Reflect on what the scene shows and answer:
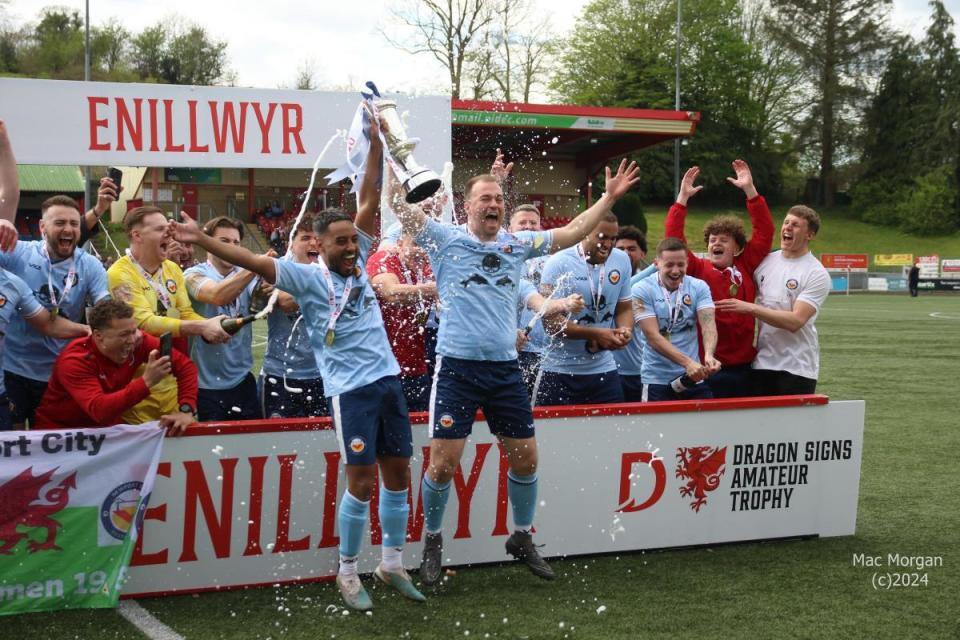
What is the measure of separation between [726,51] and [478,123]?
42.8 meters

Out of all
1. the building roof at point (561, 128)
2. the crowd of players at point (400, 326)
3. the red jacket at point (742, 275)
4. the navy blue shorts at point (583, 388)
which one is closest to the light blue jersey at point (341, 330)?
the crowd of players at point (400, 326)

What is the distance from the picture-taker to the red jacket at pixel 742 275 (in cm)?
637

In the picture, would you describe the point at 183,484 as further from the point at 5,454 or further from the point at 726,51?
the point at 726,51

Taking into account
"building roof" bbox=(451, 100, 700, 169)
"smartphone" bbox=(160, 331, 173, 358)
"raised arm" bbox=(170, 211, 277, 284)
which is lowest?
"smartphone" bbox=(160, 331, 173, 358)

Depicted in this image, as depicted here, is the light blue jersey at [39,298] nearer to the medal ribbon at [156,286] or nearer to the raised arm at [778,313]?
the medal ribbon at [156,286]

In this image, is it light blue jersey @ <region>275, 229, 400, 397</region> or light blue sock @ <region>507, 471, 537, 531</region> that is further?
light blue sock @ <region>507, 471, 537, 531</region>

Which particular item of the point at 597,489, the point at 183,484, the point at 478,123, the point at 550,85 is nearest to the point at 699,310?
the point at 597,489

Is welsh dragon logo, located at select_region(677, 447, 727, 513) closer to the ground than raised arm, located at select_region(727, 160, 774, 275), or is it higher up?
closer to the ground

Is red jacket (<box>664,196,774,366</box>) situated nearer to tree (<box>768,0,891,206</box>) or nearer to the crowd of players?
the crowd of players

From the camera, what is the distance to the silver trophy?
176 inches

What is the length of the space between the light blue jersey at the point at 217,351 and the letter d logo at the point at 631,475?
2432 mm

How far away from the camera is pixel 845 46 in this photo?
66438 millimetres

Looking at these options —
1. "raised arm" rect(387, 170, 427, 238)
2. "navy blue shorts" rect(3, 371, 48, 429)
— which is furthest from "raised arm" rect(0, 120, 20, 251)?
"raised arm" rect(387, 170, 427, 238)

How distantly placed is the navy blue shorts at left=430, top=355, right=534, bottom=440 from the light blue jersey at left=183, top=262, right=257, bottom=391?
5.22 ft
